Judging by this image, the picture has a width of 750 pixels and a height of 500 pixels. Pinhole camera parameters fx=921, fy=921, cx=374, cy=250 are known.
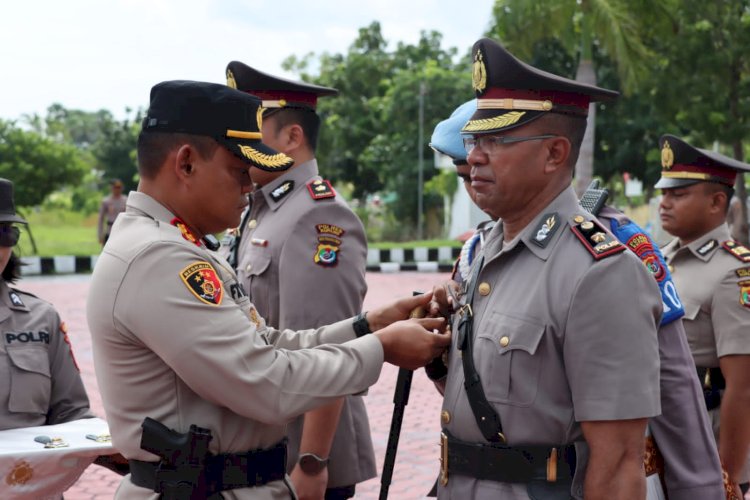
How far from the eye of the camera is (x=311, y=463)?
3203 millimetres

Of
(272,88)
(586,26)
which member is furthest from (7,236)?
(586,26)

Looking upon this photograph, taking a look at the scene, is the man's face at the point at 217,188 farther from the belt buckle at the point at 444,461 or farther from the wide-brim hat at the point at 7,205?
the wide-brim hat at the point at 7,205

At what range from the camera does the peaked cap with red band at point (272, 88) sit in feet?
11.7

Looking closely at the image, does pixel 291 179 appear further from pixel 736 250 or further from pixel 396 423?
pixel 736 250

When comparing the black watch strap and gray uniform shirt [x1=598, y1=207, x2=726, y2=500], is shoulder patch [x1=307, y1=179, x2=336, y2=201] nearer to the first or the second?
the black watch strap

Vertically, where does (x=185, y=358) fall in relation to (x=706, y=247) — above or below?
above

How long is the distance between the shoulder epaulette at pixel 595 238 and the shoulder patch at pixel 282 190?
148cm

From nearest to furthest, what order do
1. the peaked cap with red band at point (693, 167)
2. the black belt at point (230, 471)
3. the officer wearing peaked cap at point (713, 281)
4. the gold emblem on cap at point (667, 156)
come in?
the black belt at point (230, 471) → the officer wearing peaked cap at point (713, 281) → the peaked cap with red band at point (693, 167) → the gold emblem on cap at point (667, 156)

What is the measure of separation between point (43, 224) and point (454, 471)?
3766 cm

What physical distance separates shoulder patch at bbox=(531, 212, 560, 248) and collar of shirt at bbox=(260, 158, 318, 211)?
4.50ft

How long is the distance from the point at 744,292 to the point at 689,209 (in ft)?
1.54

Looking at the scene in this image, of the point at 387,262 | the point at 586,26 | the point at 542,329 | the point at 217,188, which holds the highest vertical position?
the point at 586,26

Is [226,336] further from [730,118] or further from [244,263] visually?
[730,118]

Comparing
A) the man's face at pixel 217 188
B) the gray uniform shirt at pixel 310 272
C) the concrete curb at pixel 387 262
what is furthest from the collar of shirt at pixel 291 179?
the concrete curb at pixel 387 262
